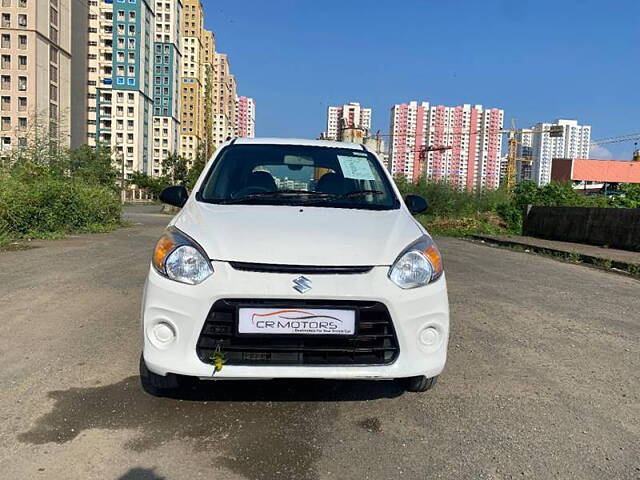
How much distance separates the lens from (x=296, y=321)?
2.72m

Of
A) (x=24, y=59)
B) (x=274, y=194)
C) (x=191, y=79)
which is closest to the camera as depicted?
(x=274, y=194)

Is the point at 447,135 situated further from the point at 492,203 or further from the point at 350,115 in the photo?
the point at 492,203

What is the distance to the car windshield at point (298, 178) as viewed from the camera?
12.3ft

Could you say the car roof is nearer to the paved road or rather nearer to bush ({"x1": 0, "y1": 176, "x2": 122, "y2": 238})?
the paved road

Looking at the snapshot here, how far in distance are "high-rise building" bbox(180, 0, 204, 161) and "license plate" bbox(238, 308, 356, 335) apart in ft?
386

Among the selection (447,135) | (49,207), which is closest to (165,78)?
(447,135)

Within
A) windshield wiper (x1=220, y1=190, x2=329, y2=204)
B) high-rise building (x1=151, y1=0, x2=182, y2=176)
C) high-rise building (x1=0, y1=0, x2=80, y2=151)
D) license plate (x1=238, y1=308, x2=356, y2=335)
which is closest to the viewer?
license plate (x1=238, y1=308, x2=356, y2=335)

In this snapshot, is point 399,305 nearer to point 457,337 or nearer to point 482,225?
point 457,337

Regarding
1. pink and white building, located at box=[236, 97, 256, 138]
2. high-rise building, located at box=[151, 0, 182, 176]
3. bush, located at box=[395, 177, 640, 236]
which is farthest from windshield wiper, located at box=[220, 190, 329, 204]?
high-rise building, located at box=[151, 0, 182, 176]

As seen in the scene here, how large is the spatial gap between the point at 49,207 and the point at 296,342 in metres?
12.8

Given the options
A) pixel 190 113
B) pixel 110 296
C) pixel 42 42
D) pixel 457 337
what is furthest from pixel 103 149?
pixel 190 113

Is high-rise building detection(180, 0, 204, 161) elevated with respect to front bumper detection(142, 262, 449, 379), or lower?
elevated

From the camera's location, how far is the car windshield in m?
3.73

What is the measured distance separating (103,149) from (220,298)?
67.6 ft
